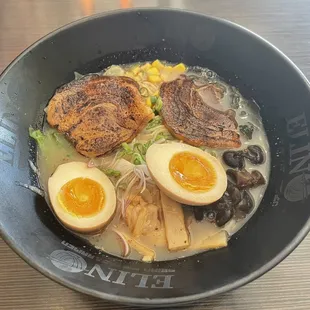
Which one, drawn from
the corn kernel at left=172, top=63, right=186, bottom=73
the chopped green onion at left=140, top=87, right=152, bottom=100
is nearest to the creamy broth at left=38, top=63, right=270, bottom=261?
the corn kernel at left=172, top=63, right=186, bottom=73

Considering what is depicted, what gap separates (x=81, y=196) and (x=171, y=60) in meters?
0.85

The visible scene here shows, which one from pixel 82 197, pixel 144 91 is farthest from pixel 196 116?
pixel 82 197

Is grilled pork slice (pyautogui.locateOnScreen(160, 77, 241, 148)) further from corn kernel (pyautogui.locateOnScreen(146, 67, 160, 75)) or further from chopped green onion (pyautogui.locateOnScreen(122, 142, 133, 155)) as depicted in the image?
chopped green onion (pyautogui.locateOnScreen(122, 142, 133, 155))

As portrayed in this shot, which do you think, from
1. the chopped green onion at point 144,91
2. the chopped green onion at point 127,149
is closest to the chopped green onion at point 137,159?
the chopped green onion at point 127,149

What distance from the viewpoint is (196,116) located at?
1.87 meters

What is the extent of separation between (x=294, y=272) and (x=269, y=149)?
0.50 m

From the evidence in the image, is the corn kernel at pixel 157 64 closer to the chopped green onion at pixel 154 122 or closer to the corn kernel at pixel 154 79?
the corn kernel at pixel 154 79

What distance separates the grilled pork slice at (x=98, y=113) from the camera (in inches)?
69.3

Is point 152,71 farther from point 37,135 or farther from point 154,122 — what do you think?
point 37,135

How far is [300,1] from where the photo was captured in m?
2.63

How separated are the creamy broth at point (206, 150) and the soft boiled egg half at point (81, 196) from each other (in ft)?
0.23

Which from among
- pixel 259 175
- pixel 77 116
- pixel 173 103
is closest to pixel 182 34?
pixel 173 103

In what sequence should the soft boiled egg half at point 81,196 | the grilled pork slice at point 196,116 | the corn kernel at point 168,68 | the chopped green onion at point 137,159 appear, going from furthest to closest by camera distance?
the corn kernel at point 168,68, the grilled pork slice at point 196,116, the chopped green onion at point 137,159, the soft boiled egg half at point 81,196

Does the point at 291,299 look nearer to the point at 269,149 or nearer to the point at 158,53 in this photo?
the point at 269,149
